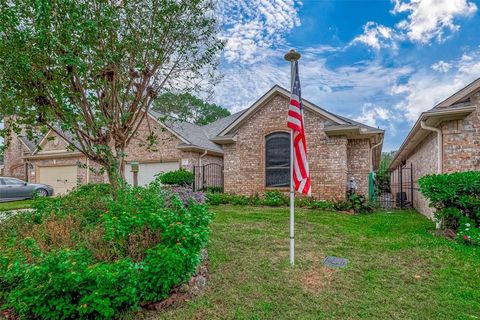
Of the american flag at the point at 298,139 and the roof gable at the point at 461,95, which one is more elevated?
the roof gable at the point at 461,95

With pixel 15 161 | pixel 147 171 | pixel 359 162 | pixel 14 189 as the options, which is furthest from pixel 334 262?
pixel 15 161

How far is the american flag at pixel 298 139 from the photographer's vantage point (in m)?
4.49

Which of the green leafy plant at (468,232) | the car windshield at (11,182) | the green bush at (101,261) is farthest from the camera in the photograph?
the car windshield at (11,182)

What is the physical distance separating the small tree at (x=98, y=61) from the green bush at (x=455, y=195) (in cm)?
612

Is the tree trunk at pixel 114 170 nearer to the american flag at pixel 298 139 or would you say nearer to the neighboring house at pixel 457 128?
the american flag at pixel 298 139

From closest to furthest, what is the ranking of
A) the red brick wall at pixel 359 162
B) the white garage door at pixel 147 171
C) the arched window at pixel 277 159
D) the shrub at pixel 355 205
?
1. the shrub at pixel 355 205
2. the red brick wall at pixel 359 162
3. the arched window at pixel 277 159
4. the white garage door at pixel 147 171

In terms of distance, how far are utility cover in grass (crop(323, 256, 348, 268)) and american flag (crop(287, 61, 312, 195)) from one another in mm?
1275

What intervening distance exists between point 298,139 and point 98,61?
4.02m

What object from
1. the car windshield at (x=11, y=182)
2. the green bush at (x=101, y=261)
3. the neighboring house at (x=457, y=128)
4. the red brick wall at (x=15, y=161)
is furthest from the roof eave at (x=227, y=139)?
the red brick wall at (x=15, y=161)

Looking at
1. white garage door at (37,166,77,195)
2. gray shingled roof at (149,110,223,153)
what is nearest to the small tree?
gray shingled roof at (149,110,223,153)

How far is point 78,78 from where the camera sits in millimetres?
5242

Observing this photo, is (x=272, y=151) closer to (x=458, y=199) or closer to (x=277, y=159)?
(x=277, y=159)

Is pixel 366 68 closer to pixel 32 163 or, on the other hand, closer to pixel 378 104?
pixel 378 104

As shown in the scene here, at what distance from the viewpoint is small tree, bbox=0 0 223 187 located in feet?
15.1
